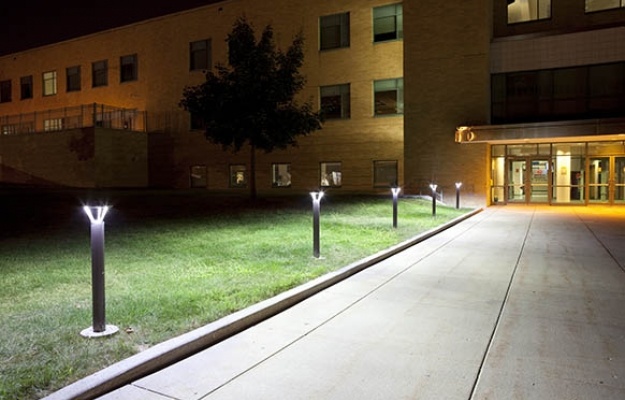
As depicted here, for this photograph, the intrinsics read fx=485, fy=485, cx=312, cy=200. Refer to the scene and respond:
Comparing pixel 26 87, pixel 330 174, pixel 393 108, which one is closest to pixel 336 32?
pixel 393 108

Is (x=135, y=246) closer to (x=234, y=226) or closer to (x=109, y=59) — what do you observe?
(x=234, y=226)

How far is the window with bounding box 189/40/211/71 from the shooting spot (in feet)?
104

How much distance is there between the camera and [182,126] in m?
32.7

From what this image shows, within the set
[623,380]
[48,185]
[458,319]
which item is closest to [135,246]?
[458,319]

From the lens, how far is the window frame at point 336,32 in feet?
90.8

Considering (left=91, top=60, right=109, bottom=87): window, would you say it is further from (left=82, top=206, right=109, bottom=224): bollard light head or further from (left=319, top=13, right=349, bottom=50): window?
(left=82, top=206, right=109, bottom=224): bollard light head

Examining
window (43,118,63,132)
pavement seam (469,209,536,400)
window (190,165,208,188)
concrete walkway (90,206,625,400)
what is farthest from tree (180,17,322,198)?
window (43,118,63,132)

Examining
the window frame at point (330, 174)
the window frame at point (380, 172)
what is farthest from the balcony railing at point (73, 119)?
the window frame at point (380, 172)

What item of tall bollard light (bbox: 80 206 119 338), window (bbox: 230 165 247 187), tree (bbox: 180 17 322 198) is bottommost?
tall bollard light (bbox: 80 206 119 338)

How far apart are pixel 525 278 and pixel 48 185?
95.3 ft

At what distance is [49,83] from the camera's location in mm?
39250

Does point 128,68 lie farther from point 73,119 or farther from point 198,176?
point 198,176

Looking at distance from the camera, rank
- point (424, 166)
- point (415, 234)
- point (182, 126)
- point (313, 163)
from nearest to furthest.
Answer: point (415, 234), point (424, 166), point (313, 163), point (182, 126)

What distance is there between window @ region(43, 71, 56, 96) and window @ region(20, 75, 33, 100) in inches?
68.7
